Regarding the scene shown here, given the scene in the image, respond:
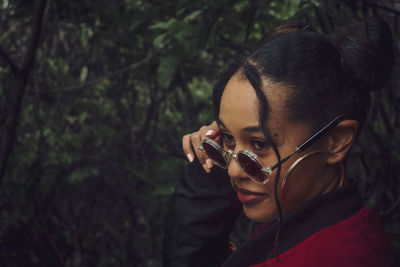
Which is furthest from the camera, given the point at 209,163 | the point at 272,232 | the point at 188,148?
the point at 188,148

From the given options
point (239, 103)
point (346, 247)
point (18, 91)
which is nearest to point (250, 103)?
point (239, 103)

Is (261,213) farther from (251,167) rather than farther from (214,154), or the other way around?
(214,154)

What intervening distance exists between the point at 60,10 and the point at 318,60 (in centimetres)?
249

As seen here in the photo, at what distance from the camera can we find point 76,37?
3768 mm

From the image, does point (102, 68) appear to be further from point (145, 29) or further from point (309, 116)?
point (309, 116)

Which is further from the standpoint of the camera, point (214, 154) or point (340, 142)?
point (214, 154)

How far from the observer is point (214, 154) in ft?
4.93

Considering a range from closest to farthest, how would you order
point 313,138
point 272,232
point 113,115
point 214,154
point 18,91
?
point 313,138, point 272,232, point 214,154, point 18,91, point 113,115

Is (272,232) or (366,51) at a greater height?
(366,51)

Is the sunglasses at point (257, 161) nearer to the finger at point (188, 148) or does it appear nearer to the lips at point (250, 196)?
the lips at point (250, 196)

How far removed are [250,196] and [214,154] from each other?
0.25m

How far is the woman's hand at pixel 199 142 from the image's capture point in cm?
164

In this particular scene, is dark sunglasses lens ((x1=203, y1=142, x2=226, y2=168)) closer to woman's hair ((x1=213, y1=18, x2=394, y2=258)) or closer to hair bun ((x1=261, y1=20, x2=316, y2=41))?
woman's hair ((x1=213, y1=18, x2=394, y2=258))

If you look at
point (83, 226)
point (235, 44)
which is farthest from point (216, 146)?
point (83, 226)
